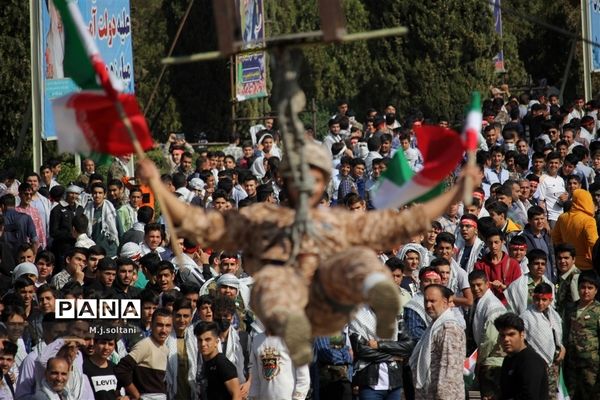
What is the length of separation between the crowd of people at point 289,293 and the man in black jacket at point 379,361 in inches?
0.5

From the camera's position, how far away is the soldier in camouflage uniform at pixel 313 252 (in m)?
8.80

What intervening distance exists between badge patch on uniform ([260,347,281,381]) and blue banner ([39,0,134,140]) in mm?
7520

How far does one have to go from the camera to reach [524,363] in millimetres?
13164

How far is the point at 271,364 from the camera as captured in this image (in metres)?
13.7

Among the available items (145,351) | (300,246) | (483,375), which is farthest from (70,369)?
(300,246)

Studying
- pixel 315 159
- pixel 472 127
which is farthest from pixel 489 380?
pixel 315 159

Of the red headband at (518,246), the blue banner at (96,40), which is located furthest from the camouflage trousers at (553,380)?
the blue banner at (96,40)

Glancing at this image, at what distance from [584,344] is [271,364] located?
305cm

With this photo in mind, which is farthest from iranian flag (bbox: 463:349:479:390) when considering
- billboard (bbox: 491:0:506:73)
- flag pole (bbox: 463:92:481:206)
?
billboard (bbox: 491:0:506:73)

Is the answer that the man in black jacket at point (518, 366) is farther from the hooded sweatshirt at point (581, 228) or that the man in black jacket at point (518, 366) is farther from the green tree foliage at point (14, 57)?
the green tree foliage at point (14, 57)

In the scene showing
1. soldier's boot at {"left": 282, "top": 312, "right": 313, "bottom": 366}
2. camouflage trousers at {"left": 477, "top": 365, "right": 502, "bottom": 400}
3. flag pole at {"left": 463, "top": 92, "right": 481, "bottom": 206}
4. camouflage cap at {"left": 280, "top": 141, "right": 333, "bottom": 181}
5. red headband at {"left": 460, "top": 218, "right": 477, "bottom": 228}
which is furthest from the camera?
red headband at {"left": 460, "top": 218, "right": 477, "bottom": 228}

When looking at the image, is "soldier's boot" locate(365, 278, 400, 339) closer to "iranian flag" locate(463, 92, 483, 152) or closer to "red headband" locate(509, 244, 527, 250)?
"iranian flag" locate(463, 92, 483, 152)

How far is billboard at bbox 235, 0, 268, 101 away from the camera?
84.6ft

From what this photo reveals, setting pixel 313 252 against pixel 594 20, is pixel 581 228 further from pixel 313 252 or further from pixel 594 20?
pixel 594 20
